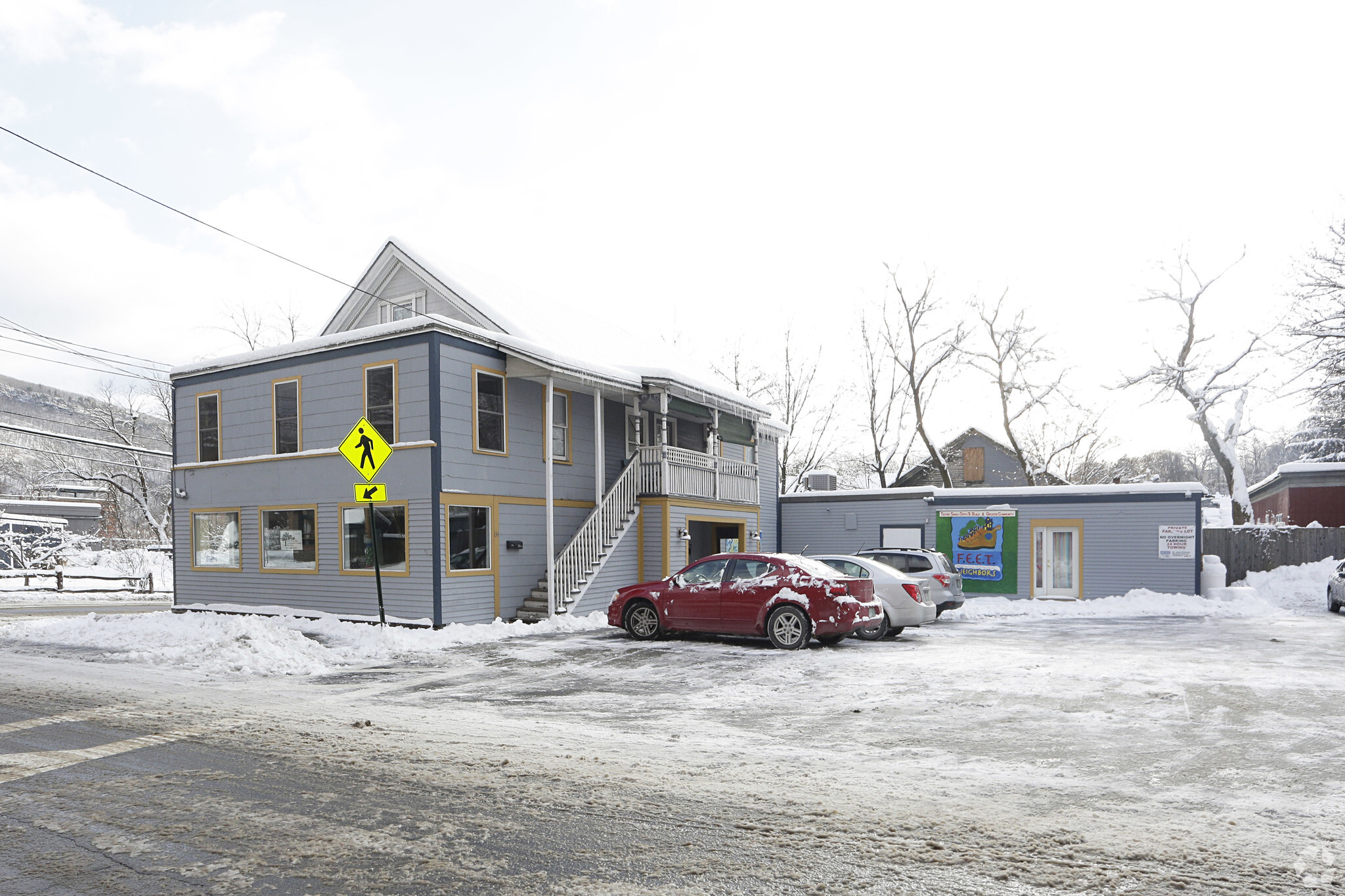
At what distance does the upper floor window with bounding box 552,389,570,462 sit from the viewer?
65.7 feet

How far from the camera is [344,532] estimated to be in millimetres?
18344

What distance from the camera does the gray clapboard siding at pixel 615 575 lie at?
19.0m

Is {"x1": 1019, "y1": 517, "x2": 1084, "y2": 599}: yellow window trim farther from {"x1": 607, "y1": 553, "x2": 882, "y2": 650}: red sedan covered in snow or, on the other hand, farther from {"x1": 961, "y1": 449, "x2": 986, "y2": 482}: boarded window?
{"x1": 961, "y1": 449, "x2": 986, "y2": 482}: boarded window

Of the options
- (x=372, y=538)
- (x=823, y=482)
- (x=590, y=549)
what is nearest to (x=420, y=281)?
(x=372, y=538)

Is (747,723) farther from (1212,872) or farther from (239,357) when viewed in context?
(239,357)

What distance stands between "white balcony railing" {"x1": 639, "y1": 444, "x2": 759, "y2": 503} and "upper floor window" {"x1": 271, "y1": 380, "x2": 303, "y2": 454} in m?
7.56

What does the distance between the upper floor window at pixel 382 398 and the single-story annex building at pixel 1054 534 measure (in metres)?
15.3

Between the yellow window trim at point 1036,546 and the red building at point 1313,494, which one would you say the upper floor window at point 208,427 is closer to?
the yellow window trim at point 1036,546

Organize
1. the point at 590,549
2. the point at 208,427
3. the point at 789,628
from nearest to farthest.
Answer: the point at 789,628
the point at 590,549
the point at 208,427

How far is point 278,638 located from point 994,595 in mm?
18951

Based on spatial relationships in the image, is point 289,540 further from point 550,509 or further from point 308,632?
point 550,509

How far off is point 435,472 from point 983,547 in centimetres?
1611

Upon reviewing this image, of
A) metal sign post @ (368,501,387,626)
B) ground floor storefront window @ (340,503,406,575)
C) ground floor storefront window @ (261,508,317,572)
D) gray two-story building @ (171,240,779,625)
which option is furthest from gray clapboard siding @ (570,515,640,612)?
ground floor storefront window @ (261,508,317,572)

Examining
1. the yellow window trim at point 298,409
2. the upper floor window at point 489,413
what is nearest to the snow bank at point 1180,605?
the upper floor window at point 489,413
